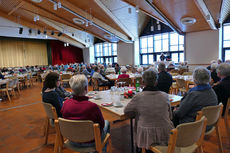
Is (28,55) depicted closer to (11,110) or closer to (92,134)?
(11,110)

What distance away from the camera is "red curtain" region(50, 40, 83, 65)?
1986cm

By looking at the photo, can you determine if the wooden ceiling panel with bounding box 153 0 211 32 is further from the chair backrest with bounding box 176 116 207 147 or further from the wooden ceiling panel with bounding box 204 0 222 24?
the chair backrest with bounding box 176 116 207 147

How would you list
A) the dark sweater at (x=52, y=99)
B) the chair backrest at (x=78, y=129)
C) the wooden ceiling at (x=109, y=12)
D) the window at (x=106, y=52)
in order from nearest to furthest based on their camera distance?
the chair backrest at (x=78, y=129) < the dark sweater at (x=52, y=99) < the wooden ceiling at (x=109, y=12) < the window at (x=106, y=52)

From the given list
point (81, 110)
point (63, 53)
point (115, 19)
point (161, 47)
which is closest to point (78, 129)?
point (81, 110)

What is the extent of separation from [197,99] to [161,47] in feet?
40.3

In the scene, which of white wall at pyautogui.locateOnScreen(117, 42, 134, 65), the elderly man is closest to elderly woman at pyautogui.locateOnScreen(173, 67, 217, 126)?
the elderly man

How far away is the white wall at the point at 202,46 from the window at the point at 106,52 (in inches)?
331

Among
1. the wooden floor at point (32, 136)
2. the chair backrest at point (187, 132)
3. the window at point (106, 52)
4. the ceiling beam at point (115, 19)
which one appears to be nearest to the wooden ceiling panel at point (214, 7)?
Result: the ceiling beam at point (115, 19)

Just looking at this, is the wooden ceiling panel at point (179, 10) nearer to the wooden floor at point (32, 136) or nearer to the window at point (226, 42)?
the window at point (226, 42)

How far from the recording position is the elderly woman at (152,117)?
170cm

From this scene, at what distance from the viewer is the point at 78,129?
5.44 ft

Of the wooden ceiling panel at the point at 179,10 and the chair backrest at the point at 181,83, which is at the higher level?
the wooden ceiling panel at the point at 179,10

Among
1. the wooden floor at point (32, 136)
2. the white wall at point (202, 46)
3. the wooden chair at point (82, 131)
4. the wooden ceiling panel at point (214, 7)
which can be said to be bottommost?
the wooden floor at point (32, 136)

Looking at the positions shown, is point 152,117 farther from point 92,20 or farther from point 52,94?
point 92,20
